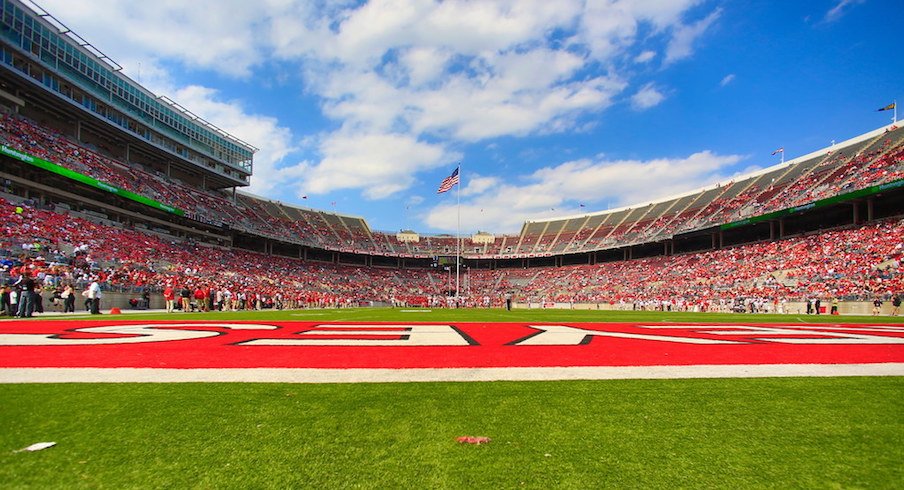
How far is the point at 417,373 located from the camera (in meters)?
5.04

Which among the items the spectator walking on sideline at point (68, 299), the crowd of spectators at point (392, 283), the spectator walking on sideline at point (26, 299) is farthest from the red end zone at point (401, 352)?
the crowd of spectators at point (392, 283)

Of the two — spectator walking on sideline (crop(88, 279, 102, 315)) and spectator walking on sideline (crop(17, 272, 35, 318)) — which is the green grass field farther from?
spectator walking on sideline (crop(88, 279, 102, 315))

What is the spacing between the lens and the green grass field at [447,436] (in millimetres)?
2279

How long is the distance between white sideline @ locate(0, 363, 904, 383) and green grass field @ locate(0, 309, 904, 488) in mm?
345

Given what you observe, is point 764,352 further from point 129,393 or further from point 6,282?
point 6,282

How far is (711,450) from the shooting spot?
2672 millimetres

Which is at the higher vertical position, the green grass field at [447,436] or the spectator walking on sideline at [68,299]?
the green grass field at [447,436]

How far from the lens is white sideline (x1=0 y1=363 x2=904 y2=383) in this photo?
4.51 metres

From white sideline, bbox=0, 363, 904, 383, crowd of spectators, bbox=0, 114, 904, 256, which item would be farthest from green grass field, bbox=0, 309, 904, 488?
crowd of spectators, bbox=0, 114, 904, 256

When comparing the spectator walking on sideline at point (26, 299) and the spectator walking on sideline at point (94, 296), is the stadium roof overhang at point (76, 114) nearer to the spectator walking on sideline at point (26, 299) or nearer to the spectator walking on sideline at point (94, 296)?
the spectator walking on sideline at point (94, 296)

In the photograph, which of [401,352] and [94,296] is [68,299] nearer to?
[94,296]

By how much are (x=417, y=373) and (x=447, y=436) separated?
219 centimetres

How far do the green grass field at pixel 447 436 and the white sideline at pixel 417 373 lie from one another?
13.6 inches

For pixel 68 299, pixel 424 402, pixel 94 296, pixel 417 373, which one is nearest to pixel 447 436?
pixel 424 402
